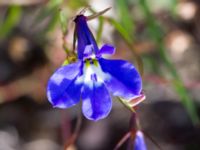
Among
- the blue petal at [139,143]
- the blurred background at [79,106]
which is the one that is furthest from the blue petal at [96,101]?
the blurred background at [79,106]

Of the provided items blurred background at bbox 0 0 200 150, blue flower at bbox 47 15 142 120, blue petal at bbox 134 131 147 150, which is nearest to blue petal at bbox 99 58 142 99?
blue flower at bbox 47 15 142 120

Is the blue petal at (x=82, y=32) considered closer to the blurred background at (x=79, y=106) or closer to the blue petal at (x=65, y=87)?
the blue petal at (x=65, y=87)

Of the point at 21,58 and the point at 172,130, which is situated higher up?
the point at 21,58

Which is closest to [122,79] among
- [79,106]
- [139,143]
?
[139,143]

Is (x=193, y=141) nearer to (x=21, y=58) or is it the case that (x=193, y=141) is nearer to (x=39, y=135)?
(x=39, y=135)

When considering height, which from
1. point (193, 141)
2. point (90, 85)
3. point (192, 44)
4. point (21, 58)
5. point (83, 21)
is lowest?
point (193, 141)

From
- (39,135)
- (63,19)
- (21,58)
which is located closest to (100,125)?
(39,135)

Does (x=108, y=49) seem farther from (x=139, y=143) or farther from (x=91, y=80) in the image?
(x=139, y=143)
